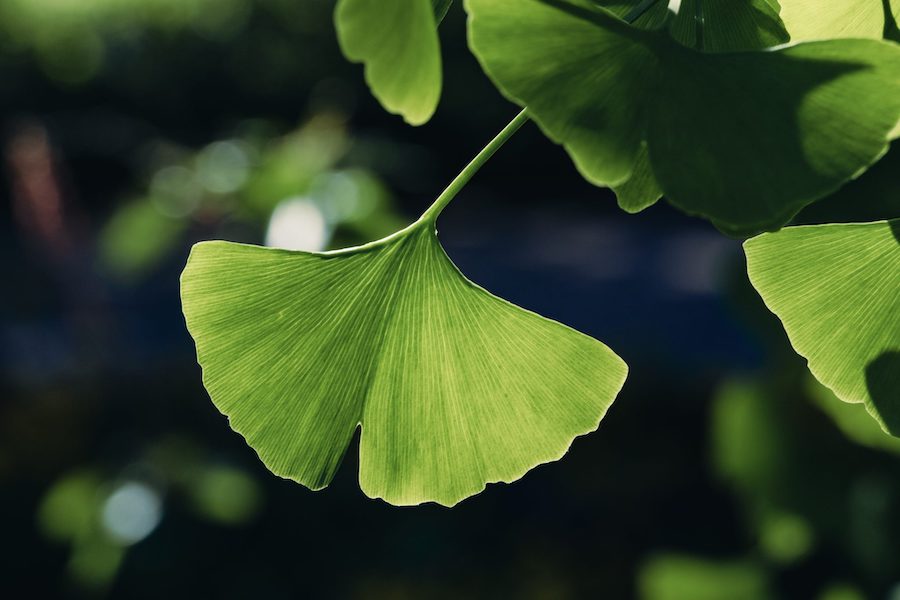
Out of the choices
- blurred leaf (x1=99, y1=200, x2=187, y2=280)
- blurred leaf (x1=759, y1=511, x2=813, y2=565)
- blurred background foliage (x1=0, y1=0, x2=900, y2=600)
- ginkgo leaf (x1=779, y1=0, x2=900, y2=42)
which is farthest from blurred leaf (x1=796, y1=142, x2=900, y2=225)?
blurred leaf (x1=99, y1=200, x2=187, y2=280)

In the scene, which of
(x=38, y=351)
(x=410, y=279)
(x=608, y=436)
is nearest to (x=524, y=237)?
(x=38, y=351)

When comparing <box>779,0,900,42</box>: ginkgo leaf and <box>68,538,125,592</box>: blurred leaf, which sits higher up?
<box>779,0,900,42</box>: ginkgo leaf

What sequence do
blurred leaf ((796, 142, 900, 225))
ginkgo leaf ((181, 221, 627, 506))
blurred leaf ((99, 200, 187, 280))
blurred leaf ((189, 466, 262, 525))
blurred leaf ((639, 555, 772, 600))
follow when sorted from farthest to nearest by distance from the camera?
blurred leaf ((189, 466, 262, 525)) < blurred leaf ((99, 200, 187, 280)) < blurred leaf ((639, 555, 772, 600)) < blurred leaf ((796, 142, 900, 225)) < ginkgo leaf ((181, 221, 627, 506))

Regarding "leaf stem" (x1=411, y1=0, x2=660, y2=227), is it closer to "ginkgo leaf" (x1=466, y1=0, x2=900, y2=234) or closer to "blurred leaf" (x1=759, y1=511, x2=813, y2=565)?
"ginkgo leaf" (x1=466, y1=0, x2=900, y2=234)

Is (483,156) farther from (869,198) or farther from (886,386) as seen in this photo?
(869,198)

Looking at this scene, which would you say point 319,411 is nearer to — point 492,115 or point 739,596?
point 739,596

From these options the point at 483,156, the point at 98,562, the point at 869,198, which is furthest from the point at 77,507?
the point at 483,156

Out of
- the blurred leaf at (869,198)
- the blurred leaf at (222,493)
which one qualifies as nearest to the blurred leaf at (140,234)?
the blurred leaf at (222,493)

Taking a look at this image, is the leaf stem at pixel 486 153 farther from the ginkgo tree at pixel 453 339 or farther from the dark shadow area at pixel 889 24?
the dark shadow area at pixel 889 24
